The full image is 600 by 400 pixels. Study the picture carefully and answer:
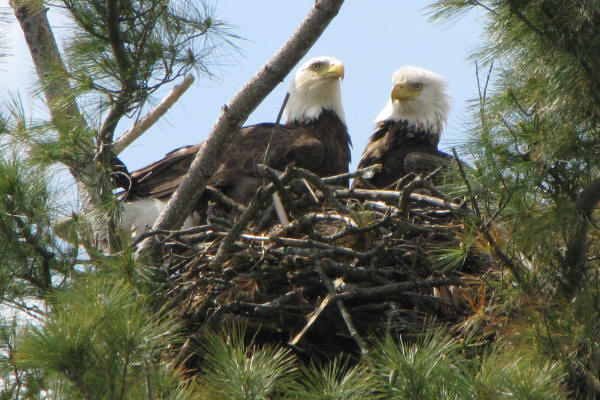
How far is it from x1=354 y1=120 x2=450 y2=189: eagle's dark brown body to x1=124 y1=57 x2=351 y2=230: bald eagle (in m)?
0.22

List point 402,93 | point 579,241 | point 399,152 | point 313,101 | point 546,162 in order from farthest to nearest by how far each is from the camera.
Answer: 1. point 402,93
2. point 313,101
3. point 399,152
4. point 579,241
5. point 546,162

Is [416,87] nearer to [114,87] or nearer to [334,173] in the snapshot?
[334,173]

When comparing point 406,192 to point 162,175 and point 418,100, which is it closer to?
point 162,175

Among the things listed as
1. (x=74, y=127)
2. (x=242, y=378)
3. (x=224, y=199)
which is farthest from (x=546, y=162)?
(x=224, y=199)

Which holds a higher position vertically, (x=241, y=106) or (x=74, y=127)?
(x=74, y=127)

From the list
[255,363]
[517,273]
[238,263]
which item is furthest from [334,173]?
[255,363]

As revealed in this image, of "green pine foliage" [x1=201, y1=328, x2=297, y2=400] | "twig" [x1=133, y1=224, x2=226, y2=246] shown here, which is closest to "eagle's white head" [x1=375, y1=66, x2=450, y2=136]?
"twig" [x1=133, y1=224, x2=226, y2=246]

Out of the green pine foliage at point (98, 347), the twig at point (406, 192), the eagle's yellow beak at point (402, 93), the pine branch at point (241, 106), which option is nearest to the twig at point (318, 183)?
the twig at point (406, 192)

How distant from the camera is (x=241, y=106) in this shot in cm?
399

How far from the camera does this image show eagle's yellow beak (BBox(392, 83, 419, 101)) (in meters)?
6.43

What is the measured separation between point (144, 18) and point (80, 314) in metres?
1.68

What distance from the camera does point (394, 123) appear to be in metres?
6.41

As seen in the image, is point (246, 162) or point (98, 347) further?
point (246, 162)

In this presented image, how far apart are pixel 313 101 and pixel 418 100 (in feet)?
2.45
